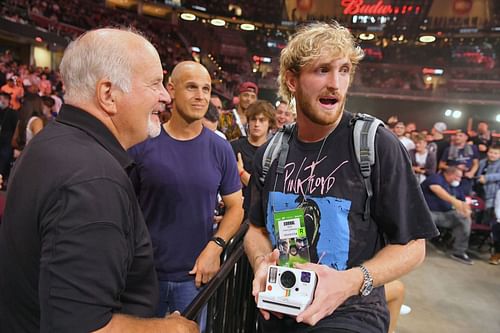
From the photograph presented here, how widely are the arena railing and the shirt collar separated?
0.59 metres

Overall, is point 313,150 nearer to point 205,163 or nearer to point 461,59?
point 205,163

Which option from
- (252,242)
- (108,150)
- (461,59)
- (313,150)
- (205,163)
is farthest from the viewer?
(461,59)

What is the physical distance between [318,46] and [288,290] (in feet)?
2.97

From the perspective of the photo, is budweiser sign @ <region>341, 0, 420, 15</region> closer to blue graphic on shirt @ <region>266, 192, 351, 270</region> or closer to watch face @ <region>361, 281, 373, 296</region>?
blue graphic on shirt @ <region>266, 192, 351, 270</region>

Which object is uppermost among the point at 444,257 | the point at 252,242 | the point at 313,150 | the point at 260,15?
the point at 260,15

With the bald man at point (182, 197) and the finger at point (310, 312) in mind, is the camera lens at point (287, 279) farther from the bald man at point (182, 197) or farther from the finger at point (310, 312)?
the bald man at point (182, 197)

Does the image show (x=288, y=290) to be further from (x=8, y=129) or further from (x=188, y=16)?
(x=188, y=16)

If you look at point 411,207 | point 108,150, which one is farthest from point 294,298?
point 108,150

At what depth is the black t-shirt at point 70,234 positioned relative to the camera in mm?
867

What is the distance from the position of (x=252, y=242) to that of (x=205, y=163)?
0.72 m

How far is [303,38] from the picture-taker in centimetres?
150

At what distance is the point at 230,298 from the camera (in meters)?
2.03

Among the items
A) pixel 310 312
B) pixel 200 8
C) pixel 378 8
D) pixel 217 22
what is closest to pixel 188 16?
pixel 200 8

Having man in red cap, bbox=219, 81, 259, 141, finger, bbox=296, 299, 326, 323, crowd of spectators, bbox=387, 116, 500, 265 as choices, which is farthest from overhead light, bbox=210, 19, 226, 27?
finger, bbox=296, 299, 326, 323
